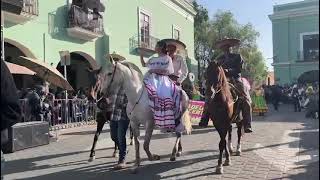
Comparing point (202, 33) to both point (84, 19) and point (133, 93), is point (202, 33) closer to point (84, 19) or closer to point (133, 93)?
point (84, 19)

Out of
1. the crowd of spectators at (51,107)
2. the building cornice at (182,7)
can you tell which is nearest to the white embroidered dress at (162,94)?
the crowd of spectators at (51,107)

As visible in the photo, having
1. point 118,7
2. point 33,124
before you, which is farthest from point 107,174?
point 118,7

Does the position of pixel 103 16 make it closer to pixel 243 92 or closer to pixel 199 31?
pixel 243 92

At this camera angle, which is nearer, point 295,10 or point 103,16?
point 103,16

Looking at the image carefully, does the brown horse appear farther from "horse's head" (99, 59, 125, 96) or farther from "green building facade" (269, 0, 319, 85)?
"green building facade" (269, 0, 319, 85)

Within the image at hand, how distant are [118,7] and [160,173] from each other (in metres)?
17.3

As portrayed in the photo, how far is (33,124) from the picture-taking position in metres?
11.3

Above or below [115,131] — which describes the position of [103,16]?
above

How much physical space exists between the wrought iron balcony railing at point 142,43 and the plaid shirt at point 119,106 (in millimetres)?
16726

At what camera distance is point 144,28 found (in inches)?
1091

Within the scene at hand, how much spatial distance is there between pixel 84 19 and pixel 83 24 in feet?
0.77

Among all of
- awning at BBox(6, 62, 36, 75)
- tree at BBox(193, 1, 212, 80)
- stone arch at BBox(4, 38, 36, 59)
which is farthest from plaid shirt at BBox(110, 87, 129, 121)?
tree at BBox(193, 1, 212, 80)

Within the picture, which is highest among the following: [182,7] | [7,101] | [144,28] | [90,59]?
[182,7]

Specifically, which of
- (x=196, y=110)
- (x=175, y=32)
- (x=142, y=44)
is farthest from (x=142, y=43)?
(x=196, y=110)
